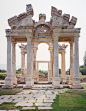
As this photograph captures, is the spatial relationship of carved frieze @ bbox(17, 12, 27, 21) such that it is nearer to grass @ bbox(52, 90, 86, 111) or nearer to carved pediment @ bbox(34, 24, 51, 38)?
carved pediment @ bbox(34, 24, 51, 38)

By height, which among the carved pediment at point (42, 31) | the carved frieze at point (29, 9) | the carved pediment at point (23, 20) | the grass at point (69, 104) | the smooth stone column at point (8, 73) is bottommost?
the grass at point (69, 104)

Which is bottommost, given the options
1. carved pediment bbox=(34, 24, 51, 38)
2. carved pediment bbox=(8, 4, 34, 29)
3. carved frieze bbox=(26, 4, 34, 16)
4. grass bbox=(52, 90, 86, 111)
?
grass bbox=(52, 90, 86, 111)

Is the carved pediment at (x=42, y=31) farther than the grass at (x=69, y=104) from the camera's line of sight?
Yes

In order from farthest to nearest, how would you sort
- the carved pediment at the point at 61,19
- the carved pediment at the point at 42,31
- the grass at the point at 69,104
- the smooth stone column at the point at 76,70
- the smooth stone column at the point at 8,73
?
1. the carved pediment at the point at 42,31
2. the carved pediment at the point at 61,19
3. the smooth stone column at the point at 8,73
4. the smooth stone column at the point at 76,70
5. the grass at the point at 69,104

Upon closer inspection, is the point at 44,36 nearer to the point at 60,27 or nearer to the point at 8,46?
the point at 60,27

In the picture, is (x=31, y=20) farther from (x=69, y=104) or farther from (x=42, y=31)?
(x=69, y=104)

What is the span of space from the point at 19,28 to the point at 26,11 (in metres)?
2.21

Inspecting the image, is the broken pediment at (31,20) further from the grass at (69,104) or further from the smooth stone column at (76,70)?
the grass at (69,104)

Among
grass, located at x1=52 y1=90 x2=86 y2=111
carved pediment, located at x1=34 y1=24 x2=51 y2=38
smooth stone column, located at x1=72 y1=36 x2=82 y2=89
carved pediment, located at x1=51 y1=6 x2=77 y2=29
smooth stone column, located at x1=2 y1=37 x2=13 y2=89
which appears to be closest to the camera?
grass, located at x1=52 y1=90 x2=86 y2=111

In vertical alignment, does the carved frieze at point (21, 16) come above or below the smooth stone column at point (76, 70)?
above

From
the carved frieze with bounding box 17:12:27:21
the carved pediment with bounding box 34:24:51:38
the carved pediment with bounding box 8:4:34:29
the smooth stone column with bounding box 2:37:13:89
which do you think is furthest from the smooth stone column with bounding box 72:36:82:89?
the smooth stone column with bounding box 2:37:13:89

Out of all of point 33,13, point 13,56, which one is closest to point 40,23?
point 33,13

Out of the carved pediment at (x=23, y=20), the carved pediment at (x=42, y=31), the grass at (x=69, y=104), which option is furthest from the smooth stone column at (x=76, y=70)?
the carved pediment at (x=23, y=20)

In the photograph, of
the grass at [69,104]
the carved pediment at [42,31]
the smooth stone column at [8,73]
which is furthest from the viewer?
the carved pediment at [42,31]
